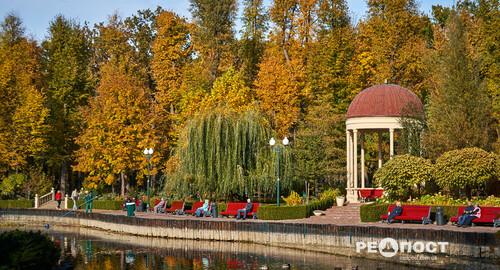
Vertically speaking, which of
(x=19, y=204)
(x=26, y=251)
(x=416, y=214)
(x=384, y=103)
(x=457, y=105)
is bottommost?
(x=26, y=251)

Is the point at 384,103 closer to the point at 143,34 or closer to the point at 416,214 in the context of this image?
the point at 416,214

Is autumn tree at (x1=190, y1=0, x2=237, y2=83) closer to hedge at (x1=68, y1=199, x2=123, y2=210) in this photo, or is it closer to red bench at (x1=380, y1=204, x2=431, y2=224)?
hedge at (x1=68, y1=199, x2=123, y2=210)

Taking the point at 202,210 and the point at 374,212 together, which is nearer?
the point at 374,212

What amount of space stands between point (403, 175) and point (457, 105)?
5.63 meters

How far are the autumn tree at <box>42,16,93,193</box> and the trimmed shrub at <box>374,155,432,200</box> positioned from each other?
31.7 metres

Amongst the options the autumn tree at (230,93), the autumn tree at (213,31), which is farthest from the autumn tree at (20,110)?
the autumn tree at (230,93)

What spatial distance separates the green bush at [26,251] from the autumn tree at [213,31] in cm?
3989

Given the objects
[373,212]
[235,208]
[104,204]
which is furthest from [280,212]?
[104,204]

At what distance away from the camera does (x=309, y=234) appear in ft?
104

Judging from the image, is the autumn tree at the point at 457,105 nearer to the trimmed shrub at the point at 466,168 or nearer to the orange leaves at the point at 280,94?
the trimmed shrub at the point at 466,168

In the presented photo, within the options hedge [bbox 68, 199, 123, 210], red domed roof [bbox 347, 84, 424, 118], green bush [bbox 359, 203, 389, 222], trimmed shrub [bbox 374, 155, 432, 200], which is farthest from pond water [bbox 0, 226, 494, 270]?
red domed roof [bbox 347, 84, 424, 118]

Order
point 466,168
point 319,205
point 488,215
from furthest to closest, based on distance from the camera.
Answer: point 319,205 < point 466,168 < point 488,215

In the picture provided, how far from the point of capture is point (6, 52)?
213ft

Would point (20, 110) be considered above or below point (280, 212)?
above
